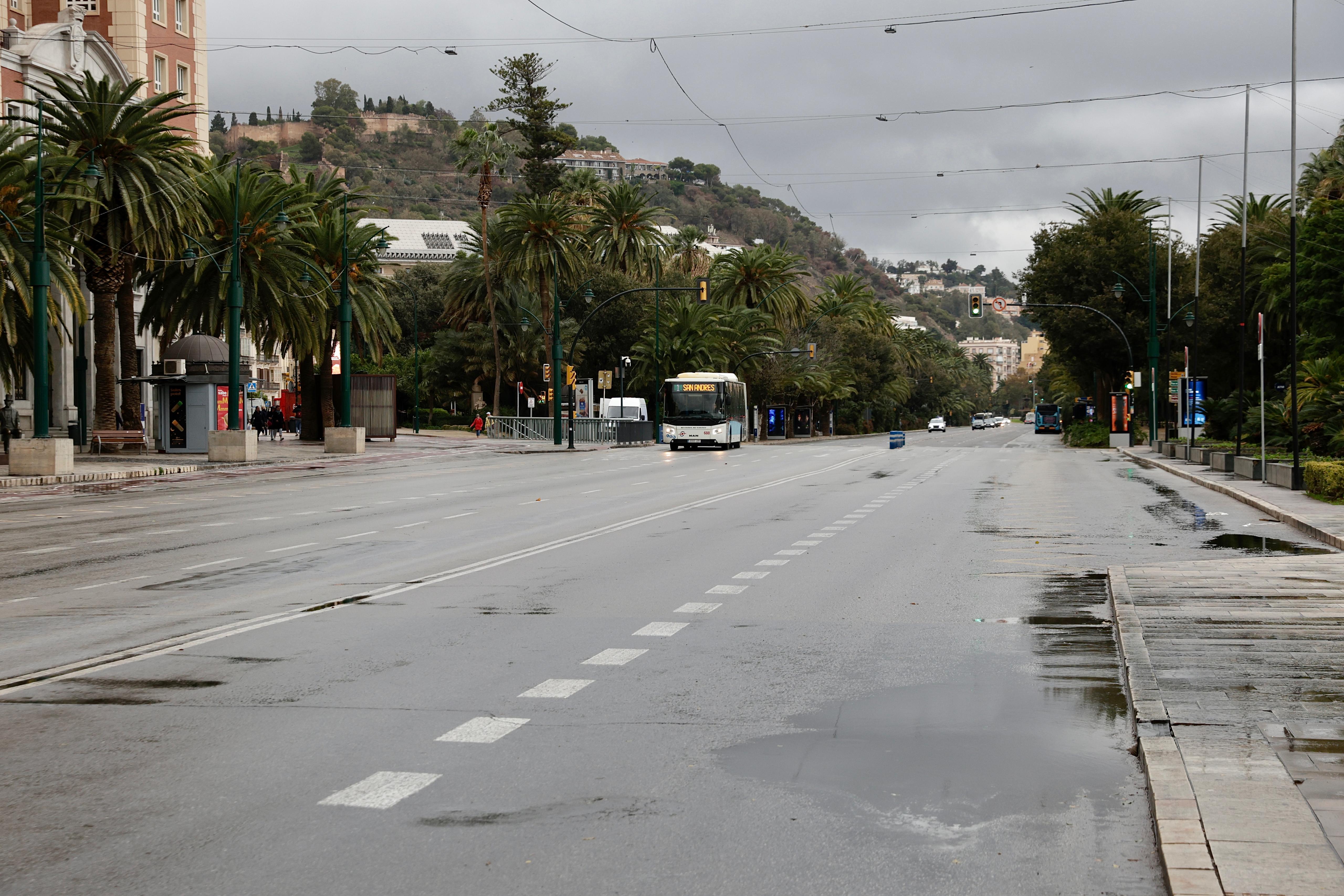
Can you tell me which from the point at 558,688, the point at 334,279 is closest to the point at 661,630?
the point at 558,688

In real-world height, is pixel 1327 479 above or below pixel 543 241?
below

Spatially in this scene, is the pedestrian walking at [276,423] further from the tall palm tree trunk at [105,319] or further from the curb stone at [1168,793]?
the curb stone at [1168,793]

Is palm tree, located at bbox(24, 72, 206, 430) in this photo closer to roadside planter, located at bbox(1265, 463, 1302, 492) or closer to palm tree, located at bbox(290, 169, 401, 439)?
palm tree, located at bbox(290, 169, 401, 439)

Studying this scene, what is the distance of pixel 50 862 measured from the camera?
475 centimetres

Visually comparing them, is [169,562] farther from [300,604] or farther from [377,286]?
[377,286]

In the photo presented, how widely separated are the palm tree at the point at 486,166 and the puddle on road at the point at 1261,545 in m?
63.6

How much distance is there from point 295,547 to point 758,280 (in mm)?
77437

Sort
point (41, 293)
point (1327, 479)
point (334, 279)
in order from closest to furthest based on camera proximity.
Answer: point (1327, 479) < point (41, 293) < point (334, 279)

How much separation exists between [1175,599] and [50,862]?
29.3 feet

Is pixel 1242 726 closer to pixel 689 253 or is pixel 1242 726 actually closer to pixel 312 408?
pixel 312 408

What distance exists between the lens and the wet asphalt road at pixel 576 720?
481 centimetres

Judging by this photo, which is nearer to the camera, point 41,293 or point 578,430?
point 41,293

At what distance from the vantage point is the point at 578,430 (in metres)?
70.2

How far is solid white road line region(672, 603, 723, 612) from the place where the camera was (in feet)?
35.6
